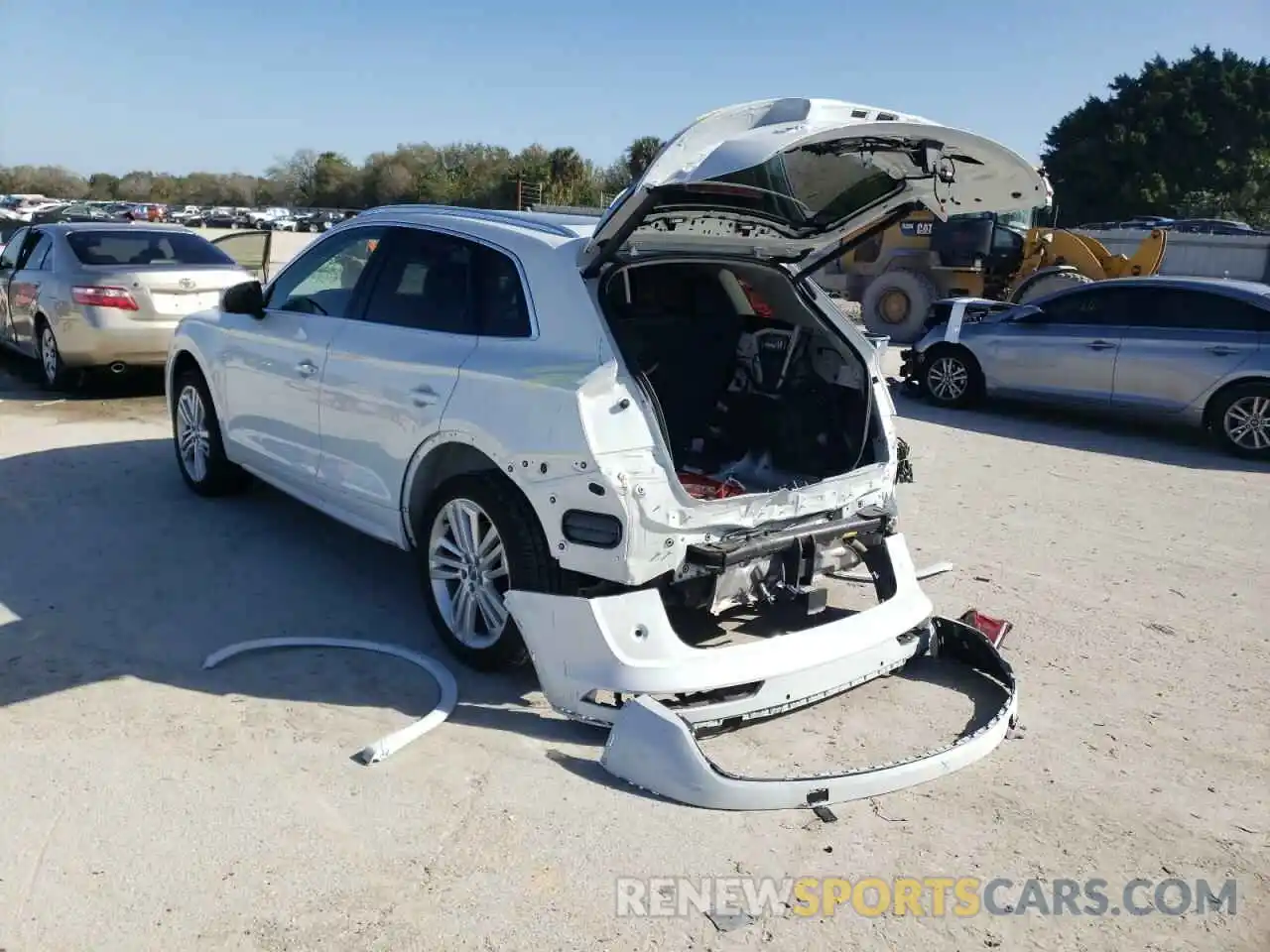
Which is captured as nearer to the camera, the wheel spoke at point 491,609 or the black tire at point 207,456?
the wheel spoke at point 491,609

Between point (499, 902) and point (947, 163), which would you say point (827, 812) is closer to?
point (499, 902)

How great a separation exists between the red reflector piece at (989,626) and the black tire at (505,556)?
6.63 ft

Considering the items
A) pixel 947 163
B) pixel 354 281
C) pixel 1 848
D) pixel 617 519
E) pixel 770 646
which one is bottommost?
pixel 1 848

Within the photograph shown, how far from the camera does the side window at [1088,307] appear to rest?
34.0 feet

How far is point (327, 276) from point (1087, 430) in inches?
308

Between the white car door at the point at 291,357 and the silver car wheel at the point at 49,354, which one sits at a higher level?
the white car door at the point at 291,357

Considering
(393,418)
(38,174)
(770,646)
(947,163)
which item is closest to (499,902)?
(770,646)

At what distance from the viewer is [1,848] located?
3.14m

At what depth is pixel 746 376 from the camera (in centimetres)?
529

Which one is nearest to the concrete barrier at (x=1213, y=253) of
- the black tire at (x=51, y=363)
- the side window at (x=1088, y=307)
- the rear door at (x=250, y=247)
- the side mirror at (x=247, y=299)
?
Result: the side window at (x=1088, y=307)

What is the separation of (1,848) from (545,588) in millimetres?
1856

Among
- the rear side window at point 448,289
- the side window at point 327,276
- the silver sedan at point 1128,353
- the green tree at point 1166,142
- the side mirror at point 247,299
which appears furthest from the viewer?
the green tree at point 1166,142

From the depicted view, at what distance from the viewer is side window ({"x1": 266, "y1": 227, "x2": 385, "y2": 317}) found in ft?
17.3

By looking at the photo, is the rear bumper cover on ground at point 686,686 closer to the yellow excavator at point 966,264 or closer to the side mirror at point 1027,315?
the side mirror at point 1027,315
